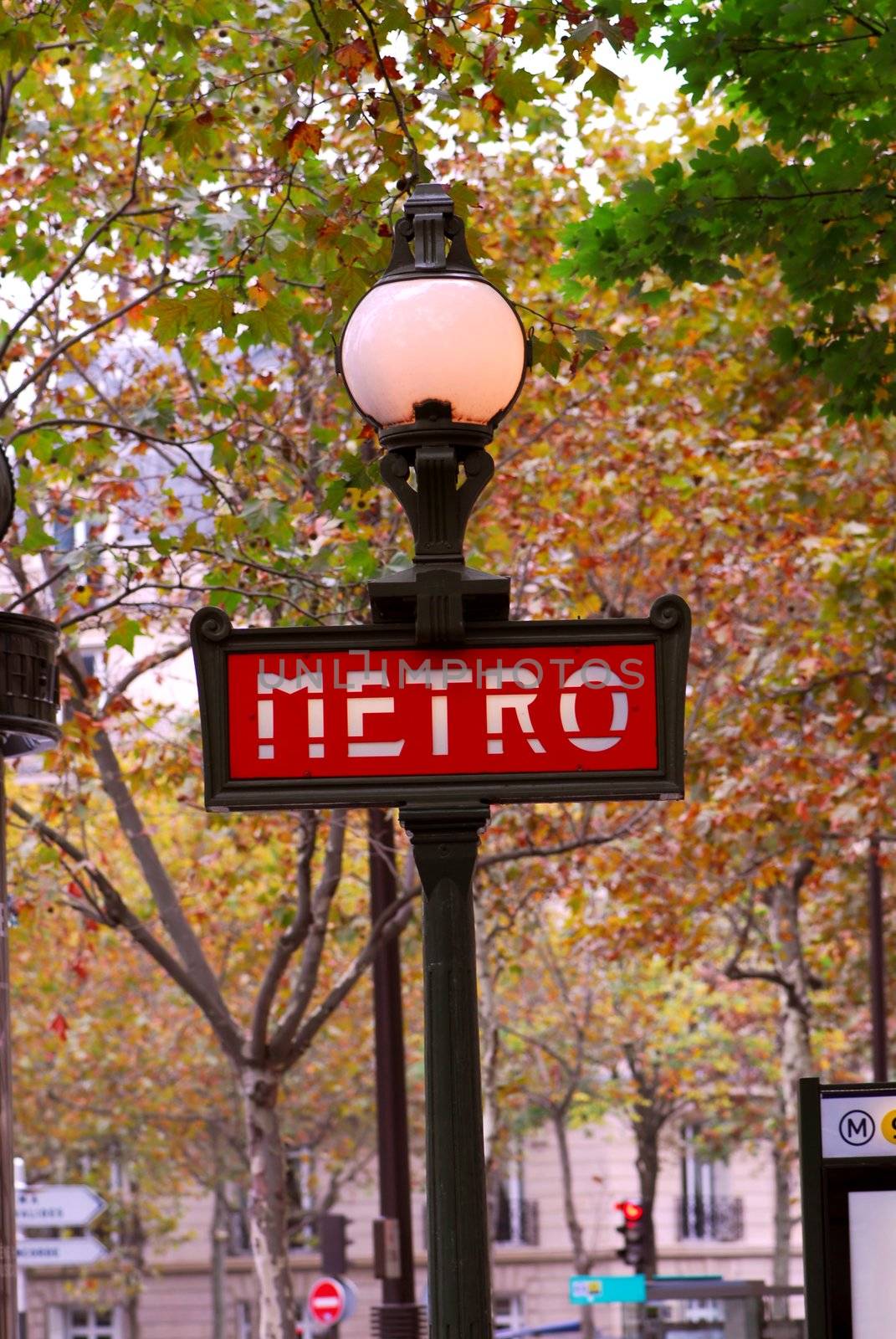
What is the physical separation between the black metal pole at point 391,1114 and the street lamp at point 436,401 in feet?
32.4

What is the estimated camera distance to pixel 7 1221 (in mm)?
5629

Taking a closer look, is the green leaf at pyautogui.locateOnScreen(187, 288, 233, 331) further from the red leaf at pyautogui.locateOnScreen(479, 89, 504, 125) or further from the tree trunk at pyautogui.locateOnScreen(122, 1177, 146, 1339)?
the tree trunk at pyautogui.locateOnScreen(122, 1177, 146, 1339)

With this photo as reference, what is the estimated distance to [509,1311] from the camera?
138ft

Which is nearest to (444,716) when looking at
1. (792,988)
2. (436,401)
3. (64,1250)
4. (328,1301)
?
(436,401)

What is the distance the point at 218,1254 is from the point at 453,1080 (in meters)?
36.1

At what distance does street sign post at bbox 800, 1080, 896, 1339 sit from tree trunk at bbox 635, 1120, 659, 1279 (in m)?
26.5

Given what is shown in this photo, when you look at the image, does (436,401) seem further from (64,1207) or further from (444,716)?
(64,1207)

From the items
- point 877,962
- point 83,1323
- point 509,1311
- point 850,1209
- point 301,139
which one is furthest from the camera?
point 83,1323

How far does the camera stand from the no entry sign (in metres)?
22.4

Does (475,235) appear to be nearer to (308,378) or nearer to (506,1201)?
(308,378)

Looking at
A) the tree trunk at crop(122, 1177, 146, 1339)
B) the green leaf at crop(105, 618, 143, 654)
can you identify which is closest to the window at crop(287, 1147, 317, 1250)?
the tree trunk at crop(122, 1177, 146, 1339)

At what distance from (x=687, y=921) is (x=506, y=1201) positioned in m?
22.1

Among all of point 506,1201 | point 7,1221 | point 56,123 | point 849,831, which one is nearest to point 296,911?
point 56,123

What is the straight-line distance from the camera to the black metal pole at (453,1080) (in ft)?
13.0
